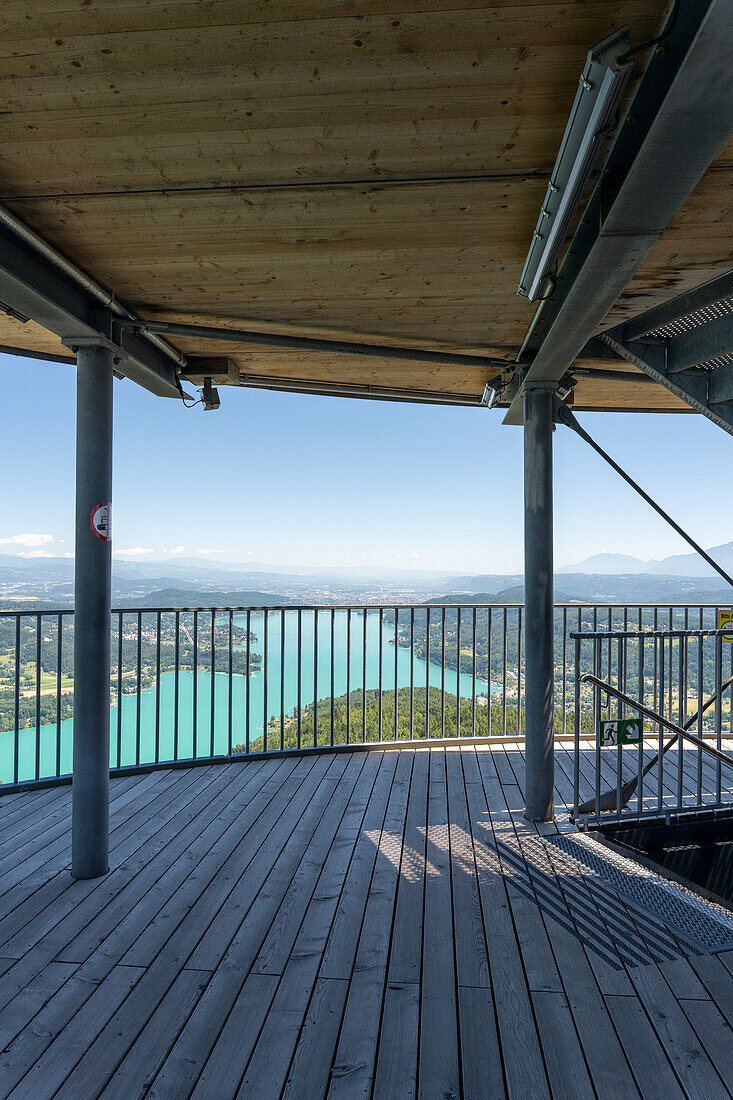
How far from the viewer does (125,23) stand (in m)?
1.35

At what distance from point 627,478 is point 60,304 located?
→ 3.38 m

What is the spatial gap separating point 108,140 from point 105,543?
6.10 feet

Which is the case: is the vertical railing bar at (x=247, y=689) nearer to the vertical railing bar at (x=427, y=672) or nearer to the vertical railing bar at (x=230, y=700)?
the vertical railing bar at (x=230, y=700)

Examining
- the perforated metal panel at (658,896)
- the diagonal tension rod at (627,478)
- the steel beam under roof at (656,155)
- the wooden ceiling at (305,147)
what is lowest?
the perforated metal panel at (658,896)

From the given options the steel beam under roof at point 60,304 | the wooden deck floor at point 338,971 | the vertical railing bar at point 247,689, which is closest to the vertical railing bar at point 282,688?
the vertical railing bar at point 247,689

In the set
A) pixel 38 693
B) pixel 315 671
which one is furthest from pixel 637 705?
pixel 38 693

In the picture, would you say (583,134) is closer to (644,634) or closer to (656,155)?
(656,155)

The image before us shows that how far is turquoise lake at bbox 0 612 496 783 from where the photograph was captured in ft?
15.0

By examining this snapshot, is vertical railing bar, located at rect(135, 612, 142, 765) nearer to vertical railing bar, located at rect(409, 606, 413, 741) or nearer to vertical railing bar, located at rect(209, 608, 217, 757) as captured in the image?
vertical railing bar, located at rect(209, 608, 217, 757)

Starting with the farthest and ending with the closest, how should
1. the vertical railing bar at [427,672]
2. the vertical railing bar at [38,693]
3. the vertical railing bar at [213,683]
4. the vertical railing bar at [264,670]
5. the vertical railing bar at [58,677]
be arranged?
1. the vertical railing bar at [427,672]
2. the vertical railing bar at [264,670]
3. the vertical railing bar at [213,683]
4. the vertical railing bar at [38,693]
5. the vertical railing bar at [58,677]

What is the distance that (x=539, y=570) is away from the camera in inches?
148

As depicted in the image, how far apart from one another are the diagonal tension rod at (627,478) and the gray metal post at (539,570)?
0.11 m

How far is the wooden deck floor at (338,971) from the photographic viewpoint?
167 cm

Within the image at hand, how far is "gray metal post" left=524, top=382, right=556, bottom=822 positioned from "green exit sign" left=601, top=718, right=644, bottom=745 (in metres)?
0.46
